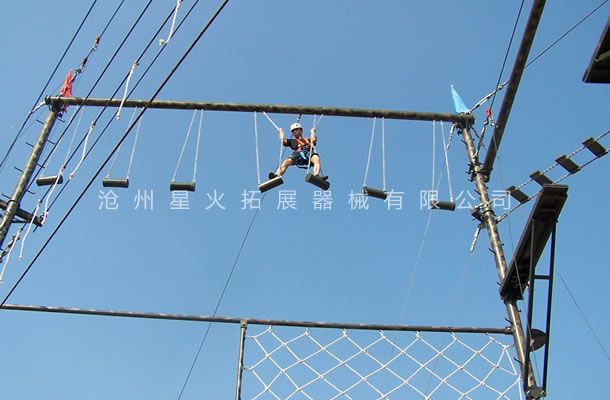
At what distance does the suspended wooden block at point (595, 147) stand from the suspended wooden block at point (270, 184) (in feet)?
8.69

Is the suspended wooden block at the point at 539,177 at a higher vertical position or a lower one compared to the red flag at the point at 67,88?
lower

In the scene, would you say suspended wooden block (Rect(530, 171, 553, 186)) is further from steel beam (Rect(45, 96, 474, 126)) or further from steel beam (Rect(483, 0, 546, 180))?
steel beam (Rect(45, 96, 474, 126))

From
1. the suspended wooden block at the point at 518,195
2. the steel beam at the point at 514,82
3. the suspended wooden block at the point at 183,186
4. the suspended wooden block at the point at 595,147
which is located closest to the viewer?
the steel beam at the point at 514,82

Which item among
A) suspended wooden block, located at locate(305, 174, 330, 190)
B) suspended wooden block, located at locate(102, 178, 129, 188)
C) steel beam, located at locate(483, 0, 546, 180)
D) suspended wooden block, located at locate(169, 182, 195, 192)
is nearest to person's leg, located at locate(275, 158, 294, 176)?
suspended wooden block, located at locate(305, 174, 330, 190)

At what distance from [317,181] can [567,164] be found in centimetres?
218

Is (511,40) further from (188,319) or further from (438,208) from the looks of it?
(188,319)

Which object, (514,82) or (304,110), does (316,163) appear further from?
(514,82)

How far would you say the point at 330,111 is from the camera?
631 centimetres

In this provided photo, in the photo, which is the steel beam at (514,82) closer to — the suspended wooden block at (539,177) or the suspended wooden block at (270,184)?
the suspended wooden block at (539,177)

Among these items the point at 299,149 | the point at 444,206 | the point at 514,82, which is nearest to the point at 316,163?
the point at 299,149

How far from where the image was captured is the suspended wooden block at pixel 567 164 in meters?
5.22

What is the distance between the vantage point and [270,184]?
587cm

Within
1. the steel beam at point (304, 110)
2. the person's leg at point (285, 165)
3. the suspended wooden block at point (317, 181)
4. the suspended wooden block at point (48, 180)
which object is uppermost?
the steel beam at point (304, 110)

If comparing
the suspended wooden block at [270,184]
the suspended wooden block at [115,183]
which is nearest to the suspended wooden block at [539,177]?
the suspended wooden block at [270,184]
